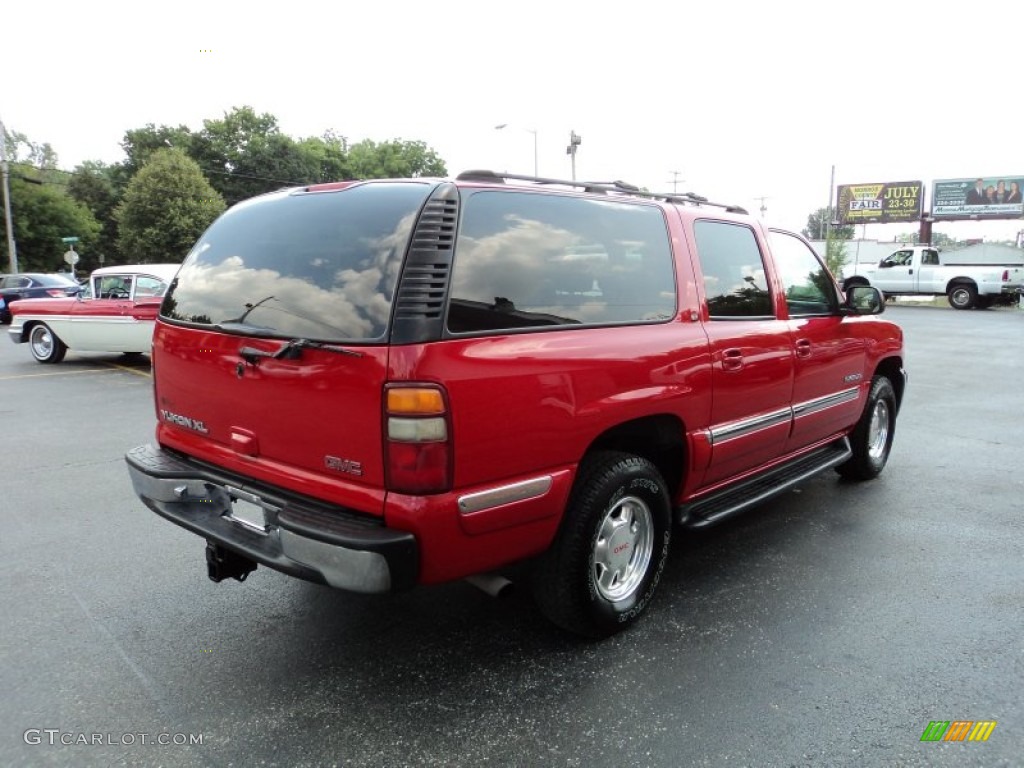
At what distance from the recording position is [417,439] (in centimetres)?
229

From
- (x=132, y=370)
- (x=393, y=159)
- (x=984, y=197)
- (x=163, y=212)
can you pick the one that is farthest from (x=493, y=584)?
(x=393, y=159)

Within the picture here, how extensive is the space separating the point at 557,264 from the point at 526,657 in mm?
1627

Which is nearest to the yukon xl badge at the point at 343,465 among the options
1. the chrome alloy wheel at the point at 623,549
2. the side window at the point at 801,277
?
the chrome alloy wheel at the point at 623,549

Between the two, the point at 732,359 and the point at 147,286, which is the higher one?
the point at 147,286

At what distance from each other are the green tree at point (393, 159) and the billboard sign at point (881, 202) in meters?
36.7

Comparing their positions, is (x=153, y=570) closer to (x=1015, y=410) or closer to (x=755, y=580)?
(x=755, y=580)

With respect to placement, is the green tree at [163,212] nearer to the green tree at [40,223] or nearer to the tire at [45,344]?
the green tree at [40,223]

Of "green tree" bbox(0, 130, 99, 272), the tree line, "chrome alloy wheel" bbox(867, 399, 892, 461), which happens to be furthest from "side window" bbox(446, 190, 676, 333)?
"green tree" bbox(0, 130, 99, 272)

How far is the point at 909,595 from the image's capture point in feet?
11.3

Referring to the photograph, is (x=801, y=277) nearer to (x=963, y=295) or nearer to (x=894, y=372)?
(x=894, y=372)

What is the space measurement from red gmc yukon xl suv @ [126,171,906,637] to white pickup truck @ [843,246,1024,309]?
22.3 m

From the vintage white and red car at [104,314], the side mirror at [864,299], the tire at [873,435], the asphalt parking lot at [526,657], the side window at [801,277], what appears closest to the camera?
the asphalt parking lot at [526,657]

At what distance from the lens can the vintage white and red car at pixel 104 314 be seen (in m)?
10.6

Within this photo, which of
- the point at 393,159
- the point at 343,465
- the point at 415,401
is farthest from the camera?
the point at 393,159
